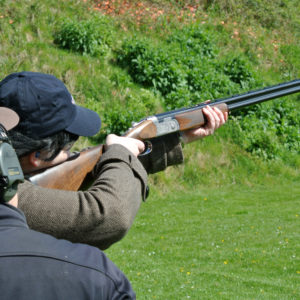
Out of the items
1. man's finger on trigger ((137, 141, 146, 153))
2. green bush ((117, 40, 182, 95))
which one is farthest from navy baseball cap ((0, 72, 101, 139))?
green bush ((117, 40, 182, 95))

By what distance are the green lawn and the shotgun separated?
272cm

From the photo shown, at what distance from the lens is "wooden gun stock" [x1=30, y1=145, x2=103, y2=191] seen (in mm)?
2742

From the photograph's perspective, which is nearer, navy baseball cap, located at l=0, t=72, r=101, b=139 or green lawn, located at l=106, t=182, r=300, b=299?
navy baseball cap, located at l=0, t=72, r=101, b=139

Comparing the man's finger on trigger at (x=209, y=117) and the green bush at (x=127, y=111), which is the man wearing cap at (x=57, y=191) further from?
the green bush at (x=127, y=111)

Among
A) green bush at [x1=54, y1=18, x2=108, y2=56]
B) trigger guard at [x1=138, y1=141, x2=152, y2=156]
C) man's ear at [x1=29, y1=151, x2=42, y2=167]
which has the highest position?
man's ear at [x1=29, y1=151, x2=42, y2=167]

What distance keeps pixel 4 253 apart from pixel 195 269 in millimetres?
6424

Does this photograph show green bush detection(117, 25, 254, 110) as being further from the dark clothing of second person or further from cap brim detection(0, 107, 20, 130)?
the dark clothing of second person

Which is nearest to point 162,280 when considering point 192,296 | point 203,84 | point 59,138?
point 192,296

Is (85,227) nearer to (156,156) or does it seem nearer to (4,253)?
(4,253)

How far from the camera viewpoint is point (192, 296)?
652cm

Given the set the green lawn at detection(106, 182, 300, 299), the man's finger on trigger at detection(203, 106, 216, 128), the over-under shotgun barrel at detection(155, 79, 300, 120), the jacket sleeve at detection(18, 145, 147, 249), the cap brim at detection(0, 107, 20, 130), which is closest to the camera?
the cap brim at detection(0, 107, 20, 130)

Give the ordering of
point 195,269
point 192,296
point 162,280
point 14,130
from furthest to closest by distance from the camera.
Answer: point 195,269 < point 162,280 < point 192,296 < point 14,130

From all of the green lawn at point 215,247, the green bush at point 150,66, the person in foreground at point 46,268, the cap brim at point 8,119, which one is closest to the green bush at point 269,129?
the green lawn at point 215,247

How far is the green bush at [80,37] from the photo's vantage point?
47.2ft
